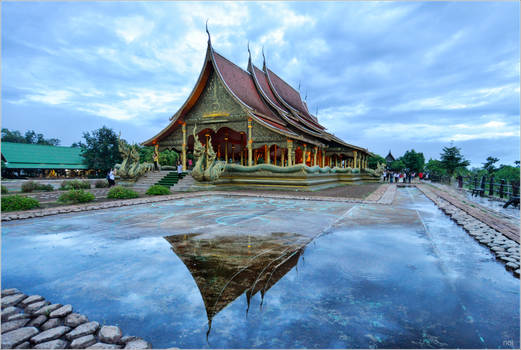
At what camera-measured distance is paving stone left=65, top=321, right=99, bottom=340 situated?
180 cm

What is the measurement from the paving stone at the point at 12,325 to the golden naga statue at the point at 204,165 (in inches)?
479

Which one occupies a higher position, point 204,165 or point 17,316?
point 204,165

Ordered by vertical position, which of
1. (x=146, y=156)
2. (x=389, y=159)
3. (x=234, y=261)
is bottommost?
(x=234, y=261)

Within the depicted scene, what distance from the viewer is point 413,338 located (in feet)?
5.92

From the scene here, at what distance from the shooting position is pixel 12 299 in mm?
2271

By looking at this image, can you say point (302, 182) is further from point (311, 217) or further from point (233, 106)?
point (311, 217)

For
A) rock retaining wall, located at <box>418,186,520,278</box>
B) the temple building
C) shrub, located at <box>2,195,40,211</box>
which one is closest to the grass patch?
shrub, located at <box>2,195,40,211</box>

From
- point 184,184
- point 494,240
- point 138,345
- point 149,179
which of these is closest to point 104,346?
point 138,345

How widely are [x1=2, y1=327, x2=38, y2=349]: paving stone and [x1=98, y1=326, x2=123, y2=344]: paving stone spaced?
A: 1.57ft

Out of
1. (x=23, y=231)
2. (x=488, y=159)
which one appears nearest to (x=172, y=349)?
(x=23, y=231)

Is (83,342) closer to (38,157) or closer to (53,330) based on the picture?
(53,330)

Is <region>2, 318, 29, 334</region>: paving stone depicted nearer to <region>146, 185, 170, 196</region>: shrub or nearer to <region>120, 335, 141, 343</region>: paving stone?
<region>120, 335, 141, 343</region>: paving stone

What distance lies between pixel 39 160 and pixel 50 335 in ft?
128

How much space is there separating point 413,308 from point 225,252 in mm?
2237
